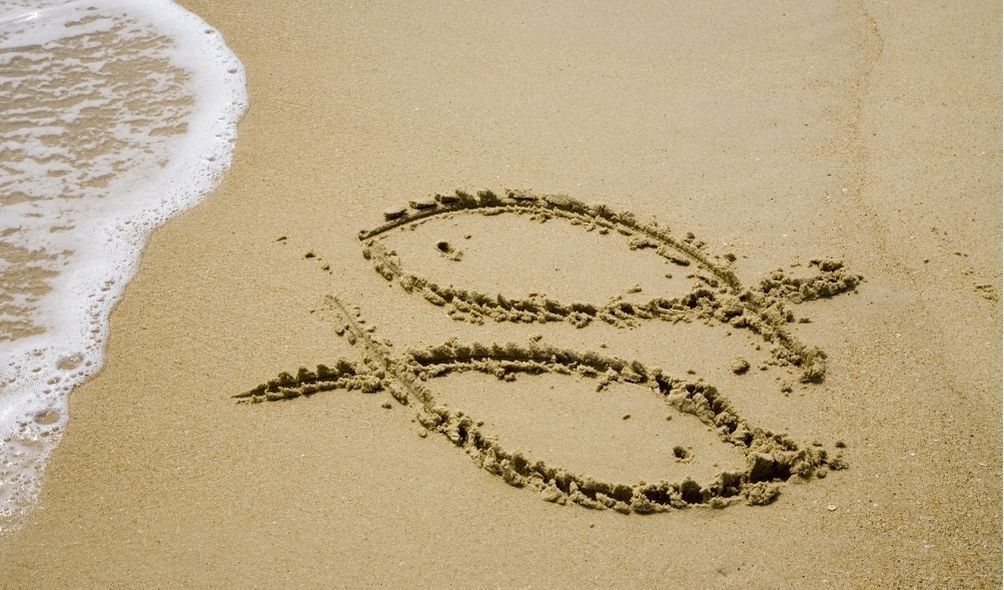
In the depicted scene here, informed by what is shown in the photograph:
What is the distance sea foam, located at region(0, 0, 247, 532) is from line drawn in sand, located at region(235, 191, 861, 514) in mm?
820

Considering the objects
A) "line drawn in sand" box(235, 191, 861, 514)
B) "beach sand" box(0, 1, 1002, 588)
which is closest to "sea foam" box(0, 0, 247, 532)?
"beach sand" box(0, 1, 1002, 588)

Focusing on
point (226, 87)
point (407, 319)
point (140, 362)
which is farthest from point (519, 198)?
point (226, 87)

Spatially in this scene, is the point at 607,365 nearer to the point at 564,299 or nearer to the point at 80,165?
the point at 564,299

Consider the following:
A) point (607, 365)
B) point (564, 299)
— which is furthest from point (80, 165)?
point (607, 365)

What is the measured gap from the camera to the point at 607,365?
2.99 metres

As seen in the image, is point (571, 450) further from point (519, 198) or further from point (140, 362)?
point (140, 362)

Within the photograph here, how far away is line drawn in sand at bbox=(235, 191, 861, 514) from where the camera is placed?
8.57 ft

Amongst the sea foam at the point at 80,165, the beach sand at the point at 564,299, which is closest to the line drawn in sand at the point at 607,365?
the beach sand at the point at 564,299

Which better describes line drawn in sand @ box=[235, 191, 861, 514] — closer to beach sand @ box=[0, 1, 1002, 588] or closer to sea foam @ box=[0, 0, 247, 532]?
beach sand @ box=[0, 1, 1002, 588]

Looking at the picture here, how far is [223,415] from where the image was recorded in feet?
9.48

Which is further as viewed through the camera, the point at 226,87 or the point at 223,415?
the point at 226,87

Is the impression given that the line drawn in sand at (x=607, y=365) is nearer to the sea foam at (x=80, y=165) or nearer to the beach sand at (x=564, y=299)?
the beach sand at (x=564, y=299)

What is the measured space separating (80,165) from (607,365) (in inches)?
109

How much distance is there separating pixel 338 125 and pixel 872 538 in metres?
2.92
